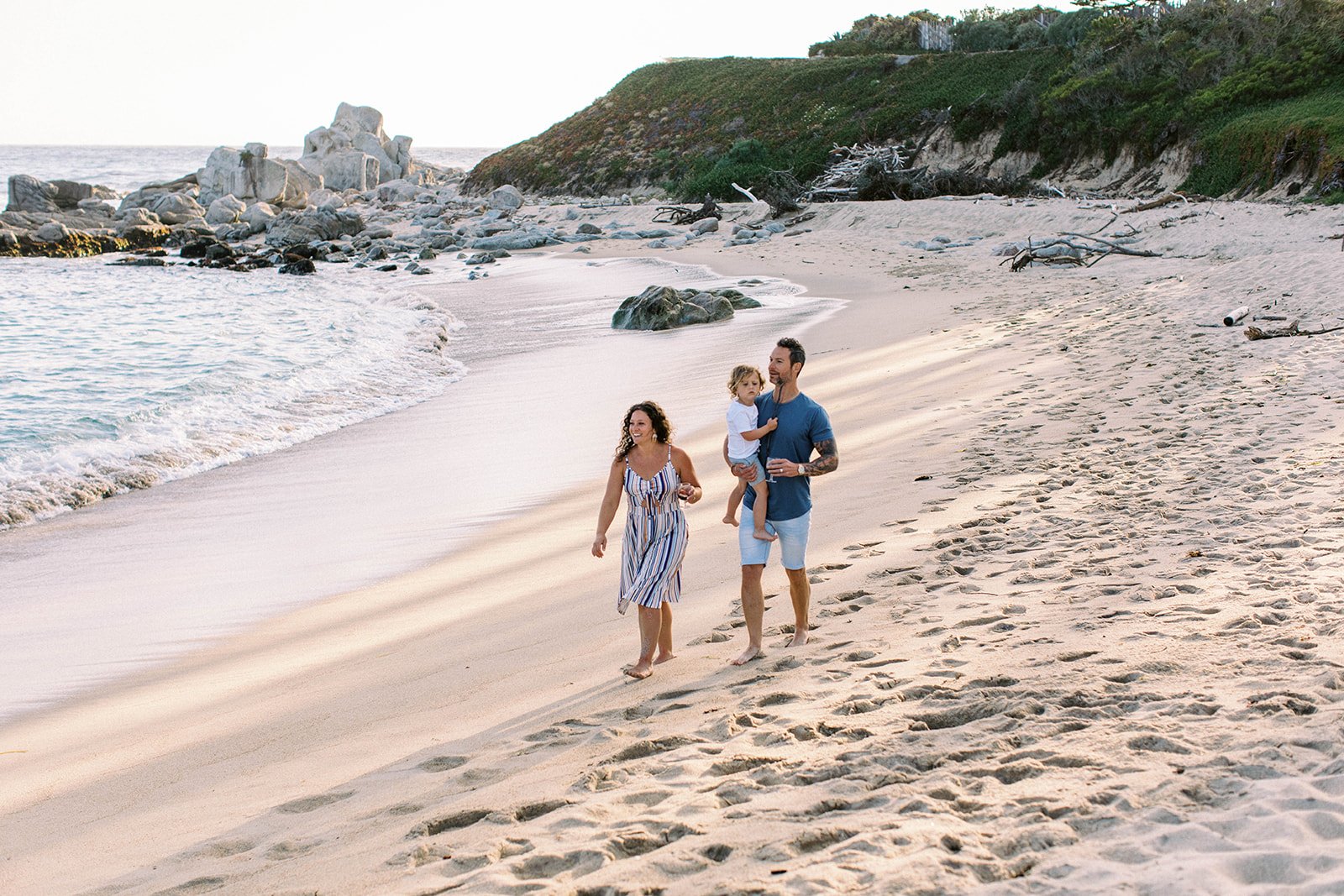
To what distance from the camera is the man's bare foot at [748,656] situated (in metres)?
4.95

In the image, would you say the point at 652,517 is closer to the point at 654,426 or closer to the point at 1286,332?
the point at 654,426

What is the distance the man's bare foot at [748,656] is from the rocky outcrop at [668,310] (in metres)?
11.2

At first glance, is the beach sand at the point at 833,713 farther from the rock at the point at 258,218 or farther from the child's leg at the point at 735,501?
the rock at the point at 258,218

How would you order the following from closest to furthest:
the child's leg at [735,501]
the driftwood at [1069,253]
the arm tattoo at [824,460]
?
1. the arm tattoo at [824,460]
2. the child's leg at [735,501]
3. the driftwood at [1069,253]

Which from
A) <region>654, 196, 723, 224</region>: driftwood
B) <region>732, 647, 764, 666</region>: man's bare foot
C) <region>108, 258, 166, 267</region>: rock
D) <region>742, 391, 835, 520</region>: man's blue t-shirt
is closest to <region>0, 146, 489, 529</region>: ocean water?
<region>108, 258, 166, 267</region>: rock

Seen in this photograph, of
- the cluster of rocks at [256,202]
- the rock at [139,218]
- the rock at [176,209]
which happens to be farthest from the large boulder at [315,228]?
the rock at [176,209]

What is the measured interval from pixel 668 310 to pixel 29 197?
4370 cm

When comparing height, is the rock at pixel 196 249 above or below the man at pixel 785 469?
above

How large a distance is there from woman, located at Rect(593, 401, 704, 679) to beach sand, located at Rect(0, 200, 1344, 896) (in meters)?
0.33

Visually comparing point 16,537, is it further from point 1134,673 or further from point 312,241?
point 312,241

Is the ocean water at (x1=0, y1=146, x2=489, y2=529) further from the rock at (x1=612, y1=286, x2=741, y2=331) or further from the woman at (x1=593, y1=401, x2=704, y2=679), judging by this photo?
the woman at (x1=593, y1=401, x2=704, y2=679)

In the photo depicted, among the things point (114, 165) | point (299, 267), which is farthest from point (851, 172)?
point (114, 165)

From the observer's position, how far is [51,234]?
128 ft

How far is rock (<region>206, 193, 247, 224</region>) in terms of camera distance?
4600cm
